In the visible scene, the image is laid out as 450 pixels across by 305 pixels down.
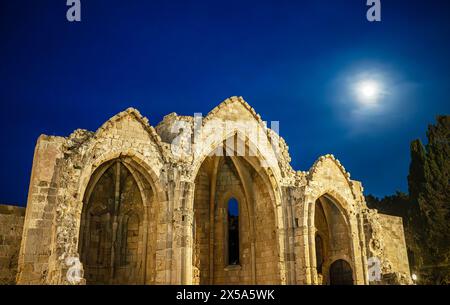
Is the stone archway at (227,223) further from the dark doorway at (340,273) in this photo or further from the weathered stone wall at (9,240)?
the weathered stone wall at (9,240)

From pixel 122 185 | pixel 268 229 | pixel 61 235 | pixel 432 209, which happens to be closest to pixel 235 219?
pixel 268 229

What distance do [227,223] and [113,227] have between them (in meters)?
4.63

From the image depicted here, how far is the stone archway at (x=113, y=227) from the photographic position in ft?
45.0

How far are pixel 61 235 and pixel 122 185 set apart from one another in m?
4.97

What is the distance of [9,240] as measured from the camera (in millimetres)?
10789

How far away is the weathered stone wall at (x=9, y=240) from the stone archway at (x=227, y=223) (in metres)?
6.31

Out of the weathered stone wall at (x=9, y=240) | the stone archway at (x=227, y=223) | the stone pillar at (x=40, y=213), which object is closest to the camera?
the stone pillar at (x=40, y=213)

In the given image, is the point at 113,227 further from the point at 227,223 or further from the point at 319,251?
the point at 319,251

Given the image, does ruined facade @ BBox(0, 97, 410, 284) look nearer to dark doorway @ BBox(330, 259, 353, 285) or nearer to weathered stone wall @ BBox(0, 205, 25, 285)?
dark doorway @ BBox(330, 259, 353, 285)

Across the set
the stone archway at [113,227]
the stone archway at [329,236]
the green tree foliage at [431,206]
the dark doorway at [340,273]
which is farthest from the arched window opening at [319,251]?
the green tree foliage at [431,206]

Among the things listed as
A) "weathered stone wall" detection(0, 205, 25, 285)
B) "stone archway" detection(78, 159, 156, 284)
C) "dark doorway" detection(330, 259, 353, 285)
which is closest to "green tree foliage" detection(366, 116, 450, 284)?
Result: "dark doorway" detection(330, 259, 353, 285)

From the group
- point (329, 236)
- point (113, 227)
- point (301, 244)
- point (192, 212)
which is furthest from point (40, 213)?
point (329, 236)
